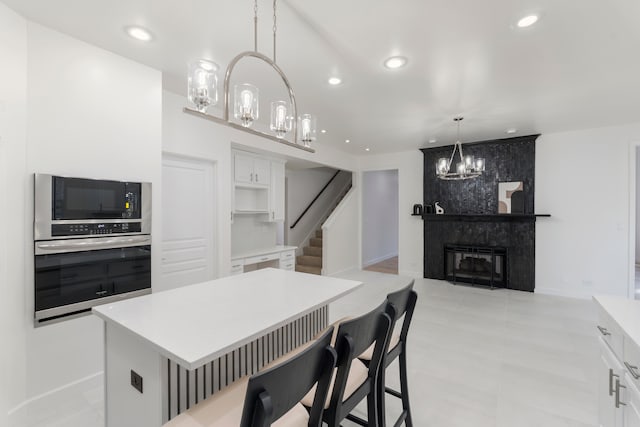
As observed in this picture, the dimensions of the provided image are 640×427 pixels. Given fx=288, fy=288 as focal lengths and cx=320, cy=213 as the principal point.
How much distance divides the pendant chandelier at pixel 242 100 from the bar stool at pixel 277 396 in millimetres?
1142

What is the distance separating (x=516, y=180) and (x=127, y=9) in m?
5.93

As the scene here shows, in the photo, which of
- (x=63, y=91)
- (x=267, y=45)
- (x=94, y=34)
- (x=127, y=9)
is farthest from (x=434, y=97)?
(x=63, y=91)

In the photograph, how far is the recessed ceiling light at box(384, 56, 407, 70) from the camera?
2.45 m

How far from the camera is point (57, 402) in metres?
2.09

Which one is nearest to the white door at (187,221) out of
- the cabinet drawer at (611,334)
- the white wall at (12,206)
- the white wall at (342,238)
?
the white wall at (12,206)

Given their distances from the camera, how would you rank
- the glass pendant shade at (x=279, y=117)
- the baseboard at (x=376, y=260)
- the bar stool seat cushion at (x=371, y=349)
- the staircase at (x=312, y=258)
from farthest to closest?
the baseboard at (x=376, y=260) < the staircase at (x=312, y=258) < the glass pendant shade at (x=279, y=117) < the bar stool seat cushion at (x=371, y=349)

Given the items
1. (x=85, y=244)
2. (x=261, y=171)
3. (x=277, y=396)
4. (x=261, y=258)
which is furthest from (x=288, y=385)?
(x=261, y=171)

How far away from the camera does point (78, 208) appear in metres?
2.16

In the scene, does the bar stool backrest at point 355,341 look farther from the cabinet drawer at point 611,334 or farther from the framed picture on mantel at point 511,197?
→ the framed picture on mantel at point 511,197

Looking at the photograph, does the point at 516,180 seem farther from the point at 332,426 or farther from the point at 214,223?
the point at 332,426

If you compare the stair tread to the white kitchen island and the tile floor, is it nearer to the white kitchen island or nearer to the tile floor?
the tile floor

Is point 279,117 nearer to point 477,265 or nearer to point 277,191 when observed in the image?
point 277,191

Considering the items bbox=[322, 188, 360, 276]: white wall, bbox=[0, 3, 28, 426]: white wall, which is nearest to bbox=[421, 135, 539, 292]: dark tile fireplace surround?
bbox=[322, 188, 360, 276]: white wall

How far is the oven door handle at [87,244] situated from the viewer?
2021 millimetres
